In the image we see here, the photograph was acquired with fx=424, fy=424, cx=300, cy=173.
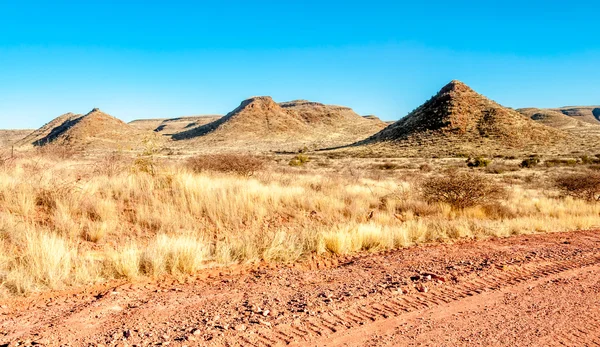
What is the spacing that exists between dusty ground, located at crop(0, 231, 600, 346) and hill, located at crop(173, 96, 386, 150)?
8843 centimetres

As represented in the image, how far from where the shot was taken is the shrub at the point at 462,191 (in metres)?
12.1

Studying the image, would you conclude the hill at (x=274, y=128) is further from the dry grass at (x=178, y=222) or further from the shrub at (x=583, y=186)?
the dry grass at (x=178, y=222)

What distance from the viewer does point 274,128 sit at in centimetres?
11294

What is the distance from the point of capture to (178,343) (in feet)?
11.7

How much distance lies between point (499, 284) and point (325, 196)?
6.62m

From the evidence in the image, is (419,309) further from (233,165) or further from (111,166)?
(233,165)

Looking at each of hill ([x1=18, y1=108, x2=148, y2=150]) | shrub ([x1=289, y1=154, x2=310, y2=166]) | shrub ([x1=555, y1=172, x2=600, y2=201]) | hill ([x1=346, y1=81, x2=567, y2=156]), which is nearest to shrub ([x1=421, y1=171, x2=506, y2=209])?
shrub ([x1=555, y1=172, x2=600, y2=201])

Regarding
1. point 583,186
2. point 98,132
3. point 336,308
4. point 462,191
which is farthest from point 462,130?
point 98,132

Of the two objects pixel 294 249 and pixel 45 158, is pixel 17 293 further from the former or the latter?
pixel 45 158

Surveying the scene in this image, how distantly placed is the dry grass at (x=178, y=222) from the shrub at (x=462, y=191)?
0.66ft

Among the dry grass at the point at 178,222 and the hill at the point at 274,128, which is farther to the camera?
the hill at the point at 274,128

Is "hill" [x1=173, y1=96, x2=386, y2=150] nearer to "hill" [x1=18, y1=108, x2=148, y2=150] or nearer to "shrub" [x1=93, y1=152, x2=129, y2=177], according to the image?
"hill" [x1=18, y1=108, x2=148, y2=150]

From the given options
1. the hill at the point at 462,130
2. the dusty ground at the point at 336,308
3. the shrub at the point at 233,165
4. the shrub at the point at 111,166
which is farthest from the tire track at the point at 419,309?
the hill at the point at 462,130

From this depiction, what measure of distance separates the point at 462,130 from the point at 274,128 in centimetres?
5803
